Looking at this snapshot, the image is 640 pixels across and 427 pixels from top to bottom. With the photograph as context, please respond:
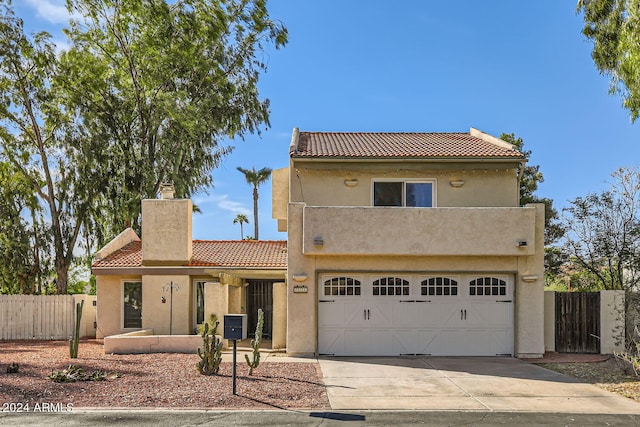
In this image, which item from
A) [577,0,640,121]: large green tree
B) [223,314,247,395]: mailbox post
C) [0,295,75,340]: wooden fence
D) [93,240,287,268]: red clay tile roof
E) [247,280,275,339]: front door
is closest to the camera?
[223,314,247,395]: mailbox post

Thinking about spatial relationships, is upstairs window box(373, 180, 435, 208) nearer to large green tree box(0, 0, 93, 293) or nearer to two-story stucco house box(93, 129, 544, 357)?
two-story stucco house box(93, 129, 544, 357)

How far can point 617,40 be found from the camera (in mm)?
17516

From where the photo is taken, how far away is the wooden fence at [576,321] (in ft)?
57.7

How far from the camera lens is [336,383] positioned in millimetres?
12742

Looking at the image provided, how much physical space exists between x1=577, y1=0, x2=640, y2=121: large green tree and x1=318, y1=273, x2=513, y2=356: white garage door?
21.1 feet

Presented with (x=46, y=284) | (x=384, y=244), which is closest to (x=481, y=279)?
(x=384, y=244)

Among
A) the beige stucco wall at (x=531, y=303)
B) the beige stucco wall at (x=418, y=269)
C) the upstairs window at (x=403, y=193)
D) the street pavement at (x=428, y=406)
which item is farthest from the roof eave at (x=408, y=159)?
the street pavement at (x=428, y=406)

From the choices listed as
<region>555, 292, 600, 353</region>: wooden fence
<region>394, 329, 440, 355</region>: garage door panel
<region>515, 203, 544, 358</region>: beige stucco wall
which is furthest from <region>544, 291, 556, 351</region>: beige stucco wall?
<region>394, 329, 440, 355</region>: garage door panel

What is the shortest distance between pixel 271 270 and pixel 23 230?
48.9ft

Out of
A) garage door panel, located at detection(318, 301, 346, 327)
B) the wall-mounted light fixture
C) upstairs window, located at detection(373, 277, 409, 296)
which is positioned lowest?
garage door panel, located at detection(318, 301, 346, 327)

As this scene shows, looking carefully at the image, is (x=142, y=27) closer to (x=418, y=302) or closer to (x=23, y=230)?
(x=23, y=230)

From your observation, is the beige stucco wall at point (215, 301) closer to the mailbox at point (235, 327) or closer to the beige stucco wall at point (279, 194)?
the beige stucco wall at point (279, 194)

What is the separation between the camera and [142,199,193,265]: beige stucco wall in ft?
67.9

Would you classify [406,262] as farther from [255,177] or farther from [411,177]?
[255,177]
